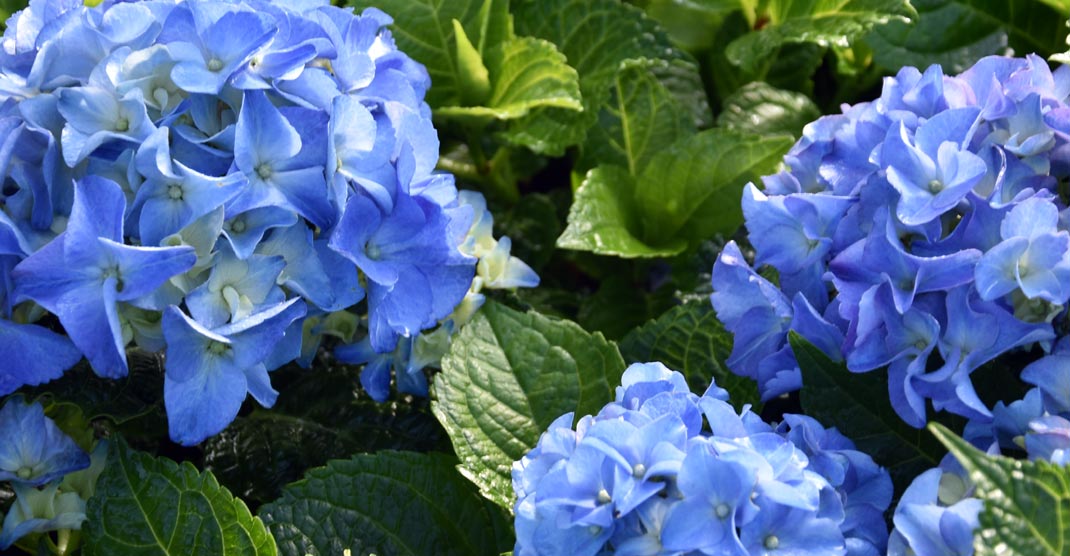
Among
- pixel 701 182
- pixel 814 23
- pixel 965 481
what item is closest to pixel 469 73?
pixel 701 182

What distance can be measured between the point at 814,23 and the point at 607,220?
1.15 feet

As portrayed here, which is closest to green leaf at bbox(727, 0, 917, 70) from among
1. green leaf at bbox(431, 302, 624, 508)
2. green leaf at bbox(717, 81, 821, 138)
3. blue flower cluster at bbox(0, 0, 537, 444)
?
green leaf at bbox(717, 81, 821, 138)

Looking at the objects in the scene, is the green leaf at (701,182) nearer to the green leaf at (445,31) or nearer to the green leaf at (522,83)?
the green leaf at (522,83)

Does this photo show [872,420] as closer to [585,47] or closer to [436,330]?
[436,330]

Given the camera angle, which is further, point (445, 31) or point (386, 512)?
point (445, 31)

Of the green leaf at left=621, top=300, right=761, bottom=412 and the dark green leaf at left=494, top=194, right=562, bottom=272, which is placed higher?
the green leaf at left=621, top=300, right=761, bottom=412

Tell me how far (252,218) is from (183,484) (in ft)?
0.77

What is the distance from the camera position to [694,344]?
1180mm

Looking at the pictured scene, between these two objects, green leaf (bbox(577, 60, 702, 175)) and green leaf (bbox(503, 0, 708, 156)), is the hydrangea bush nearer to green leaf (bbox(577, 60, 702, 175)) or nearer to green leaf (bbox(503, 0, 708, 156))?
green leaf (bbox(503, 0, 708, 156))

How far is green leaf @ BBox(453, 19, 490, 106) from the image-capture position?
1369mm

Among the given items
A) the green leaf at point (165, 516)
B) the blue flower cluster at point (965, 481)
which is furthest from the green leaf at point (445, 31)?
the blue flower cluster at point (965, 481)

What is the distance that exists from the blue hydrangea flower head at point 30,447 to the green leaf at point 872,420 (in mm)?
625

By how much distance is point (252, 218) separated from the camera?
94 cm

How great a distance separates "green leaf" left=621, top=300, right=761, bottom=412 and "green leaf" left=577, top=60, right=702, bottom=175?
380 millimetres
